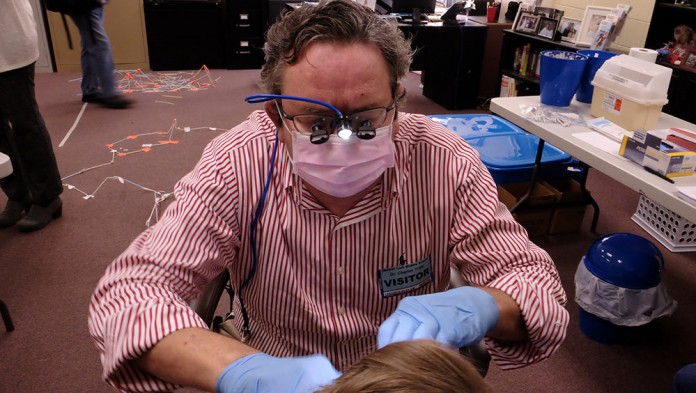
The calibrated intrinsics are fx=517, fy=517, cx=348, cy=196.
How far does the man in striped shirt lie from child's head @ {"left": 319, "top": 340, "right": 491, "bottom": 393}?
20 centimetres

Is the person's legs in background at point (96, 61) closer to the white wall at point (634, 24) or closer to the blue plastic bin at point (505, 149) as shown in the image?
the blue plastic bin at point (505, 149)

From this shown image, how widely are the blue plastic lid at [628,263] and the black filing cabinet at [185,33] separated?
486 centimetres

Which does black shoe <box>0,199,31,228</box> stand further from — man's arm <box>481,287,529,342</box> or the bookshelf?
the bookshelf

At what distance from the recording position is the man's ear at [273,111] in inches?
38.1

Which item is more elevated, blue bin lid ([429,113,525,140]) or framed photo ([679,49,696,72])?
framed photo ([679,49,696,72])

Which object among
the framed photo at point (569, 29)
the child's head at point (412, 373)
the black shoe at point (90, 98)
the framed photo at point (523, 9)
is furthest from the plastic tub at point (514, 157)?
the black shoe at point (90, 98)

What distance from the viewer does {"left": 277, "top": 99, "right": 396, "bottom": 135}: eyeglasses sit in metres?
0.90

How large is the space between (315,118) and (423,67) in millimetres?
4109

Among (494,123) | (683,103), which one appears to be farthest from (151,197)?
(683,103)

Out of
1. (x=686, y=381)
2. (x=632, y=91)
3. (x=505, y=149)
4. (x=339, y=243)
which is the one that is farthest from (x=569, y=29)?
(x=339, y=243)

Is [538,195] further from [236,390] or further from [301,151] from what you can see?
[236,390]

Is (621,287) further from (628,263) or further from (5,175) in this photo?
(5,175)

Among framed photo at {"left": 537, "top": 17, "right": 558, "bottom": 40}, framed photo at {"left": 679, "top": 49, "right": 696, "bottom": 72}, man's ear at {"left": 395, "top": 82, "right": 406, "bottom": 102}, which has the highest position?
man's ear at {"left": 395, "top": 82, "right": 406, "bottom": 102}

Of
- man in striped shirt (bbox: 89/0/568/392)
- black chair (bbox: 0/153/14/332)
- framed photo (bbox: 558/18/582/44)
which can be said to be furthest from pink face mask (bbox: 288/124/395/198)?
framed photo (bbox: 558/18/582/44)
